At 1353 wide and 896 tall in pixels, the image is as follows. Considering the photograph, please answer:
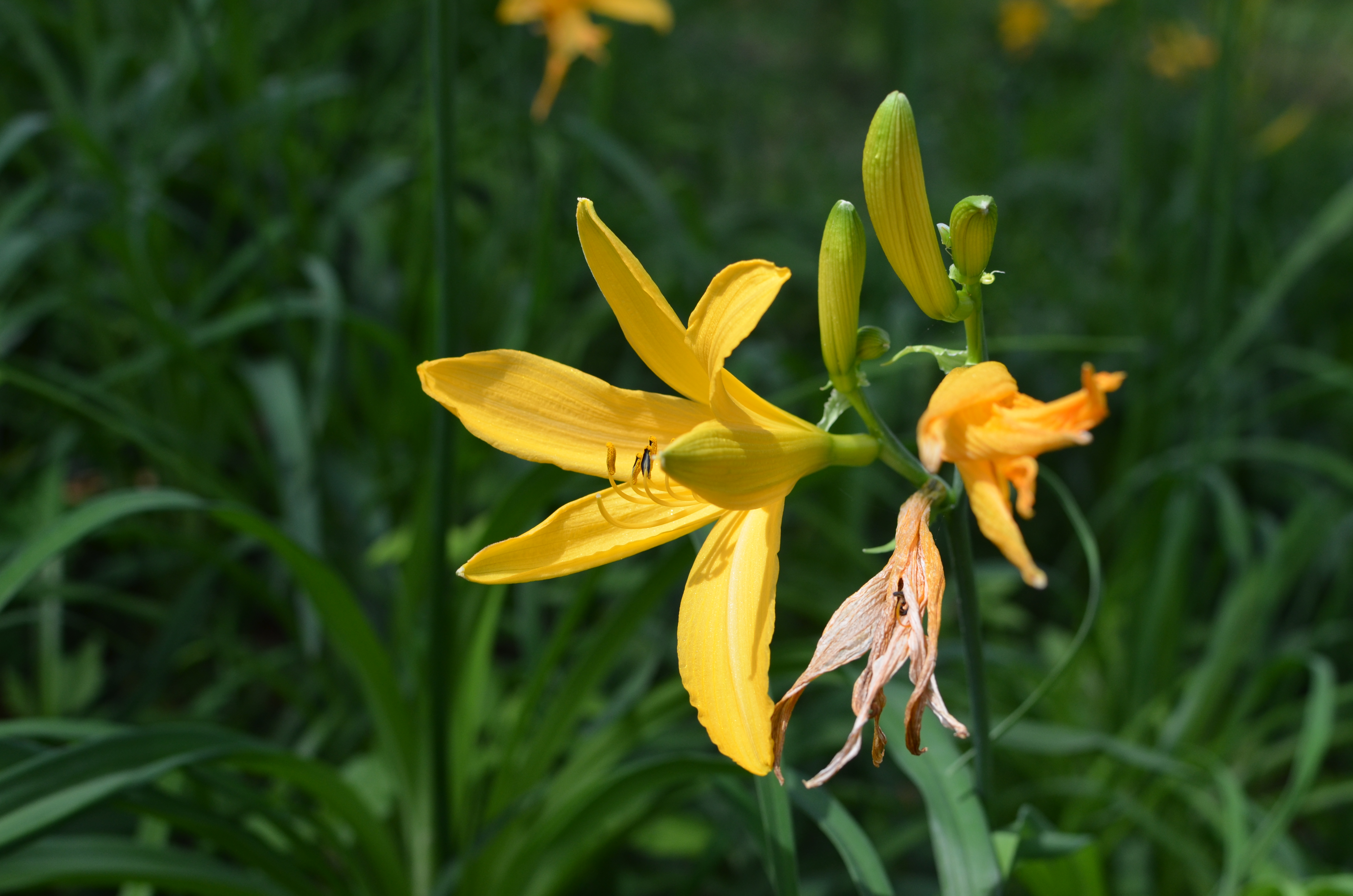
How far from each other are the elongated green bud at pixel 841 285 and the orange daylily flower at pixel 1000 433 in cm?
10

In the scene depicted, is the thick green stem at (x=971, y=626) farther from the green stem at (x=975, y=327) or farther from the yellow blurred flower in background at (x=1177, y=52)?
the yellow blurred flower in background at (x=1177, y=52)

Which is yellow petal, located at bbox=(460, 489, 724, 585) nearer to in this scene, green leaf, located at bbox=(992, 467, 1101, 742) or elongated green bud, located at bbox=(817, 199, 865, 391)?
elongated green bud, located at bbox=(817, 199, 865, 391)

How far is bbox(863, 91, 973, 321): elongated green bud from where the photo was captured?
2.16 ft

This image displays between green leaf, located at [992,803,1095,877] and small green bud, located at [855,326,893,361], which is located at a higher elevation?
small green bud, located at [855,326,893,361]

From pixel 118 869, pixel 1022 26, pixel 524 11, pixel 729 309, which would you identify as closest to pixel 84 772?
pixel 118 869

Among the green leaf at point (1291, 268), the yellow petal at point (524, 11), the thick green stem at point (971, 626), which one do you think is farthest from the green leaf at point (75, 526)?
the green leaf at point (1291, 268)

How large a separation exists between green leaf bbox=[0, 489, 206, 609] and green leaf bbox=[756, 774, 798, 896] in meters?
0.80

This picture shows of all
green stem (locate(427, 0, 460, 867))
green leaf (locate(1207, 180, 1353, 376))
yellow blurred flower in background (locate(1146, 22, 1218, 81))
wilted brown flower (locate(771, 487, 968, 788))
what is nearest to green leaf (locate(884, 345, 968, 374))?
wilted brown flower (locate(771, 487, 968, 788))

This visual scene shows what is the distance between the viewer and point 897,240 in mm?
679

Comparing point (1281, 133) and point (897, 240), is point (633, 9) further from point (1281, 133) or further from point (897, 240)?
point (1281, 133)

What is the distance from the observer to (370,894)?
55.1 inches

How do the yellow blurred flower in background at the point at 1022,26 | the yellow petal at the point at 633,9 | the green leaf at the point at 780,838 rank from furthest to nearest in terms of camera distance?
the yellow blurred flower in background at the point at 1022,26, the yellow petal at the point at 633,9, the green leaf at the point at 780,838

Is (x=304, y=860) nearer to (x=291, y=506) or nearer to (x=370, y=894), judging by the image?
(x=370, y=894)

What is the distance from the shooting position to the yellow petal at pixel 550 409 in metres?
0.78
